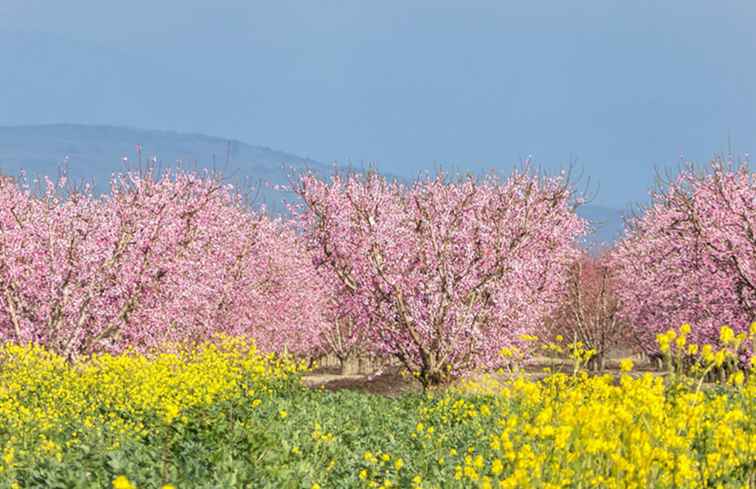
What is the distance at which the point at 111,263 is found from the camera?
21.3 m

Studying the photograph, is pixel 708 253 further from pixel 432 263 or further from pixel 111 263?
pixel 111 263

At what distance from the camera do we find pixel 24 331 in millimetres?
20859

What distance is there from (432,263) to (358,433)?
985 centimetres

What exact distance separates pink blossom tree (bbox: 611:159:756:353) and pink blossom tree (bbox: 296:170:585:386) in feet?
12.9

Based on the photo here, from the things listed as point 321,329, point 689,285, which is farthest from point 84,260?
point 321,329

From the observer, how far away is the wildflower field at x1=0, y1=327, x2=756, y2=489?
19.5ft

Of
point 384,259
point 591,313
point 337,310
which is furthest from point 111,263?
point 591,313

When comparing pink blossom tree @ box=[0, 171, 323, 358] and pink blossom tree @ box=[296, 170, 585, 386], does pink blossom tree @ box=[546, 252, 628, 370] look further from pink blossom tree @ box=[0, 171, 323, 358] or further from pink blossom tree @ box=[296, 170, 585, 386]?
pink blossom tree @ box=[0, 171, 323, 358]

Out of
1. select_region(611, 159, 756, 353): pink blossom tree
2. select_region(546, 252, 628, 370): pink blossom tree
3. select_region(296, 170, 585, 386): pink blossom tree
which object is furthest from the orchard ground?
select_region(611, 159, 756, 353): pink blossom tree

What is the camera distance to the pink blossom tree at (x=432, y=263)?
835 inches

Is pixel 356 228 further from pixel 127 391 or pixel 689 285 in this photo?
pixel 689 285

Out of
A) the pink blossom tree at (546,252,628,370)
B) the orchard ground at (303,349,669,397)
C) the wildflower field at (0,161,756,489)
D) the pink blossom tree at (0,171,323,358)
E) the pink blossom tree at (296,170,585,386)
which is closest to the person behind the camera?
the wildflower field at (0,161,756,489)

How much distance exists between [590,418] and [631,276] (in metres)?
29.0

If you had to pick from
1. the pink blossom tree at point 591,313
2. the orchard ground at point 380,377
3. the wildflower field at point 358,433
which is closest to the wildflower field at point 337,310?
the wildflower field at point 358,433
